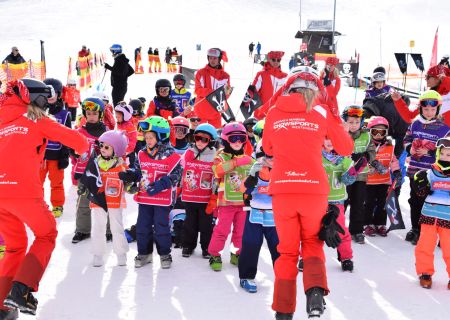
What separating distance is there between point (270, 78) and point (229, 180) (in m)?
4.51

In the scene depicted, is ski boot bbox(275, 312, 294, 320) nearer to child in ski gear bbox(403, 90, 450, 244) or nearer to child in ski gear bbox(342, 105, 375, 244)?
child in ski gear bbox(342, 105, 375, 244)

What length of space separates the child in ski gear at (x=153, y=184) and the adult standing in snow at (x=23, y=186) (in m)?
1.41

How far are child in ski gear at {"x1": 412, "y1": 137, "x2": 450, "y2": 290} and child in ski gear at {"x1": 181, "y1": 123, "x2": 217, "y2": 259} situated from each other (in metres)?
2.31

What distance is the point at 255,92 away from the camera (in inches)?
415

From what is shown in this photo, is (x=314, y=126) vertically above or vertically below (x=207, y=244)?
above

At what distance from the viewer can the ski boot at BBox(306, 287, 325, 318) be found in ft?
14.2

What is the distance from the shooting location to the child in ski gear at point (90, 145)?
285 inches

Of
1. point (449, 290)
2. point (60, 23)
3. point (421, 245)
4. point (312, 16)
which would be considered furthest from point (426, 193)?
point (312, 16)

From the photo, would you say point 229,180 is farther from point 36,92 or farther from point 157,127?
point 36,92

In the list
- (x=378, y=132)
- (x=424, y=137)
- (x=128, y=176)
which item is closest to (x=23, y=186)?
(x=128, y=176)

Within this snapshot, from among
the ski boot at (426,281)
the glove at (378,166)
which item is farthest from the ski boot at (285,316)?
the glove at (378,166)

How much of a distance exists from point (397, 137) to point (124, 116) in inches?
183

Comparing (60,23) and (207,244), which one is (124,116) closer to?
(207,244)

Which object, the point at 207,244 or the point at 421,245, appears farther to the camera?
the point at 207,244
